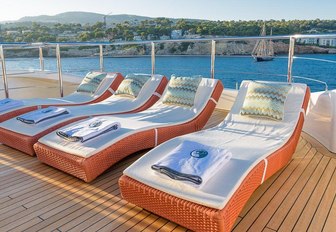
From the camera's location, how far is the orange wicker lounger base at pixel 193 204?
160 cm

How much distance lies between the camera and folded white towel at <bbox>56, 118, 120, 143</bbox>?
8.50 feet

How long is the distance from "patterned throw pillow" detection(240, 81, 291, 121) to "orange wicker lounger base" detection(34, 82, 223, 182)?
724 millimetres

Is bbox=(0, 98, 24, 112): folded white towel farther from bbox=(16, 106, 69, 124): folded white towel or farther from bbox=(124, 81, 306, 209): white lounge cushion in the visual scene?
bbox=(124, 81, 306, 209): white lounge cushion

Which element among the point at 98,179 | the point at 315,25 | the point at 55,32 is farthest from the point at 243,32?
the point at 55,32

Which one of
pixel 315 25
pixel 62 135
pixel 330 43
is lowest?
pixel 62 135

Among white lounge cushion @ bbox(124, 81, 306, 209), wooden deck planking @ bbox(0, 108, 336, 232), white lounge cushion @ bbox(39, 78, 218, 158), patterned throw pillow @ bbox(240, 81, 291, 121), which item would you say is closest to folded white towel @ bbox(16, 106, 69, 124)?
white lounge cushion @ bbox(39, 78, 218, 158)

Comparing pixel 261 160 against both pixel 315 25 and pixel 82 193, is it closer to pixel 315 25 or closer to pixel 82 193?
pixel 82 193

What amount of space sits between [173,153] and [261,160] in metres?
0.61

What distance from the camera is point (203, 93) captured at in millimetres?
3619

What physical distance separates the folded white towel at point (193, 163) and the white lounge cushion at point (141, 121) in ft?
2.39

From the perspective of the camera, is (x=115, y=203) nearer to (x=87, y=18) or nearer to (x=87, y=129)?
(x=87, y=129)

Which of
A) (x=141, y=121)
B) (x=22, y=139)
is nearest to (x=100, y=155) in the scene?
(x=141, y=121)

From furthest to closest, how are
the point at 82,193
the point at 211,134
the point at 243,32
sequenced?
the point at 243,32 < the point at 211,134 < the point at 82,193

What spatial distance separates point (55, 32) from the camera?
10430 millimetres
